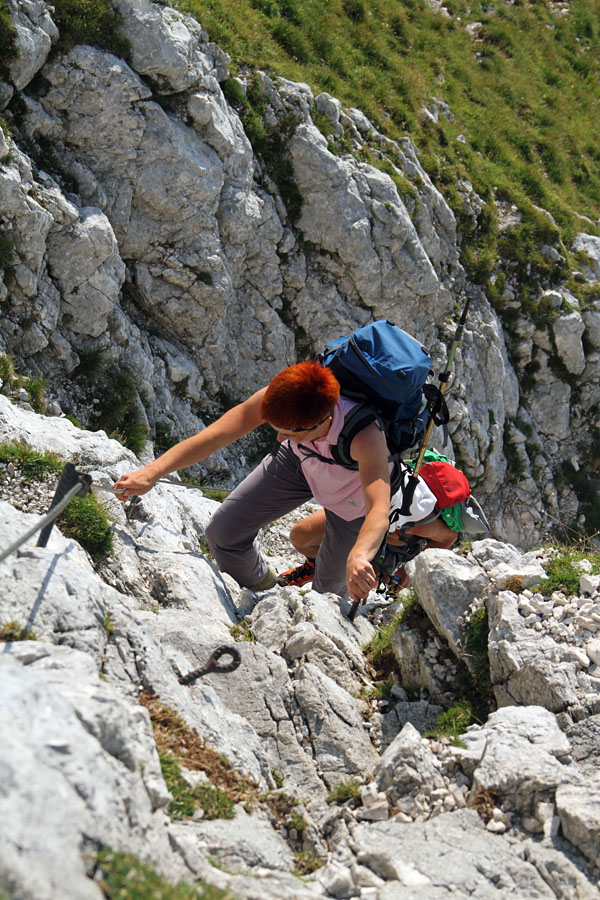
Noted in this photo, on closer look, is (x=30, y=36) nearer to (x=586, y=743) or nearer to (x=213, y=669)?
(x=213, y=669)

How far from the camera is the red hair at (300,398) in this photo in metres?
5.50

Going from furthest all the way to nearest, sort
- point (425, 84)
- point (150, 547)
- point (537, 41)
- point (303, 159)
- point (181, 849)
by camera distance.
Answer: point (537, 41) → point (425, 84) → point (303, 159) → point (150, 547) → point (181, 849)

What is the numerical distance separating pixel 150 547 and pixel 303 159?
1431cm

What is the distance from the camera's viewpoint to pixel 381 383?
20.5 ft

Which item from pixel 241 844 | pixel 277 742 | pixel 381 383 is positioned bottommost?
pixel 277 742

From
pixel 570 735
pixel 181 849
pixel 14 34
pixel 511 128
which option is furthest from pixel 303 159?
pixel 181 849

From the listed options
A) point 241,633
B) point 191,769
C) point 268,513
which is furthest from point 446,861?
point 268,513

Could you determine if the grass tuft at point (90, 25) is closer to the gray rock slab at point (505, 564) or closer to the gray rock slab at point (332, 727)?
the gray rock slab at point (505, 564)

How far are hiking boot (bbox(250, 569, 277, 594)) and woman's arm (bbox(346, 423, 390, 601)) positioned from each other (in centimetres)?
279

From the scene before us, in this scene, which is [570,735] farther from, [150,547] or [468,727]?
[150,547]

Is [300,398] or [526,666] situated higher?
[300,398]

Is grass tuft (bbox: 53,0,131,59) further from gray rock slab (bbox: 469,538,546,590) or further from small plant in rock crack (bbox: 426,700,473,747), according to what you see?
small plant in rock crack (bbox: 426,700,473,747)

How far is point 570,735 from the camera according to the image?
527cm

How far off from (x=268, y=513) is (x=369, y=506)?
87.1 inches
